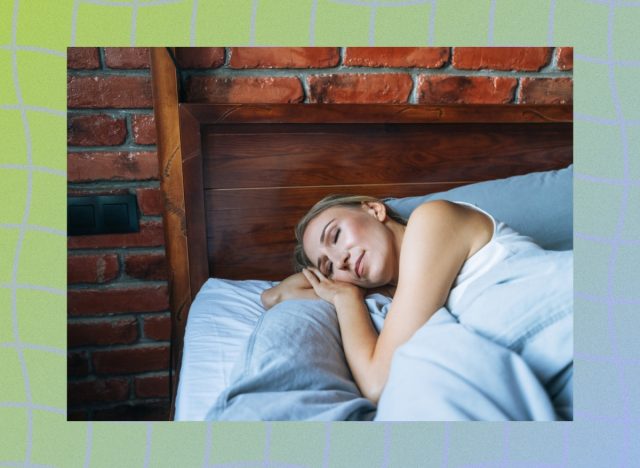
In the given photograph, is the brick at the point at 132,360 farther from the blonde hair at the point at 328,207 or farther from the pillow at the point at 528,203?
the pillow at the point at 528,203

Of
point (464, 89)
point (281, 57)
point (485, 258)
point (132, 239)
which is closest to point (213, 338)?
point (132, 239)

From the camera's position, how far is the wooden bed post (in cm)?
80

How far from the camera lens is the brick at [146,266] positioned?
2.89ft

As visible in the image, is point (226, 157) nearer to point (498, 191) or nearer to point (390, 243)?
point (390, 243)

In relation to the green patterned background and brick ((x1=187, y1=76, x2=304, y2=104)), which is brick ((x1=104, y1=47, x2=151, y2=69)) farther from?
the green patterned background

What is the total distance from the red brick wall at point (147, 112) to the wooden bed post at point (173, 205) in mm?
29

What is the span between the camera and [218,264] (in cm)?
88

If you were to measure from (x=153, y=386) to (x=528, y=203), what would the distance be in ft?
2.52

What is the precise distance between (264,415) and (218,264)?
1.44 feet

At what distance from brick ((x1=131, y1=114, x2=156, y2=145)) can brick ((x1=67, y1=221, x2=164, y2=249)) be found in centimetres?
14

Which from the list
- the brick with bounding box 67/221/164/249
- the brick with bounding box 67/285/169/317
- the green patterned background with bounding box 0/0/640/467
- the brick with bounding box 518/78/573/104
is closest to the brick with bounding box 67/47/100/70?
the green patterned background with bounding box 0/0/640/467

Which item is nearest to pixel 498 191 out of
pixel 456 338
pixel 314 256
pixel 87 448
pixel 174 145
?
pixel 314 256

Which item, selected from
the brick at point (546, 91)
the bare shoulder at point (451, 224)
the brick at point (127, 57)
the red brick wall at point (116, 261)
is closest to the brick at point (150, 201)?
the red brick wall at point (116, 261)

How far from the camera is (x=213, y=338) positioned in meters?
0.69
